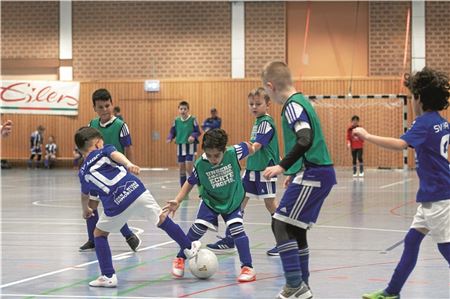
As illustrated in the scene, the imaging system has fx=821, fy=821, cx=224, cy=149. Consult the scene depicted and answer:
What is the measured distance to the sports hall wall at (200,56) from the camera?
29000 millimetres

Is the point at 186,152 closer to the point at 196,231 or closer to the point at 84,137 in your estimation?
the point at 196,231

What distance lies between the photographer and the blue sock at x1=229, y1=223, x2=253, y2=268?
7449mm

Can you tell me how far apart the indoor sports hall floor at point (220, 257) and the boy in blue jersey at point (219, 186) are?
13.0 inches

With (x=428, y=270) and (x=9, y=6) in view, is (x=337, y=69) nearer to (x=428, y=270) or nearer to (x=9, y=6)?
(x=9, y=6)

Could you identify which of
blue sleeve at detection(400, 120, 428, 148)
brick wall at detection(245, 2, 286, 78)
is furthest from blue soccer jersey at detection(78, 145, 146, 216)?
brick wall at detection(245, 2, 286, 78)

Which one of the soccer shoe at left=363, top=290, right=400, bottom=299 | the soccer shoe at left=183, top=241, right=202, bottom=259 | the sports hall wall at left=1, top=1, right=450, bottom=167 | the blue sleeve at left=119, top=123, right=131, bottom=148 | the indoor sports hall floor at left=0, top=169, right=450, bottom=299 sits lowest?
the indoor sports hall floor at left=0, top=169, right=450, bottom=299

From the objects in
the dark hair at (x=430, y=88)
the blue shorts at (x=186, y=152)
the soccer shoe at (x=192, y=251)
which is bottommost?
the soccer shoe at (x=192, y=251)

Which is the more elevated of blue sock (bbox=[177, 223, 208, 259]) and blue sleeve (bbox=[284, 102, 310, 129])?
blue sleeve (bbox=[284, 102, 310, 129])

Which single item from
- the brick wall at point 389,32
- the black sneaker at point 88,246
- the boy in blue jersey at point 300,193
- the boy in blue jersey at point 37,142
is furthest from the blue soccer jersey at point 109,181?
the boy in blue jersey at point 37,142

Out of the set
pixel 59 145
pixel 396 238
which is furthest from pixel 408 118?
pixel 396 238

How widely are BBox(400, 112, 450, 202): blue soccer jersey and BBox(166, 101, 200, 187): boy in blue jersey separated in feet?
43.3

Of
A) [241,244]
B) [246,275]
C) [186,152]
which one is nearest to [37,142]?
[186,152]

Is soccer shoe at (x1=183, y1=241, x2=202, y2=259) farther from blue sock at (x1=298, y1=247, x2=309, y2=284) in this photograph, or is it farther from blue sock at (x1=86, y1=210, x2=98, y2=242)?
blue sock at (x1=86, y1=210, x2=98, y2=242)

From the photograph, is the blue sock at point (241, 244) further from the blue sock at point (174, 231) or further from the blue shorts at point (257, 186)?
the blue shorts at point (257, 186)
